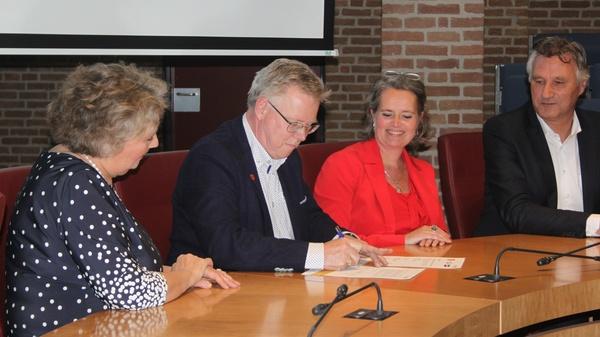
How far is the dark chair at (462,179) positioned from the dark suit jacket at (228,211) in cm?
102

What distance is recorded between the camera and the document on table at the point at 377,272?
289cm

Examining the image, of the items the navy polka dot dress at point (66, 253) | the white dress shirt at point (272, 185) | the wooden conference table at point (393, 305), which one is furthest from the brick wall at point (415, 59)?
Result: the navy polka dot dress at point (66, 253)

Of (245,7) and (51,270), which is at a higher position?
(245,7)

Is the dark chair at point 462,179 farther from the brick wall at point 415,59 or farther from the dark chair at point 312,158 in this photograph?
the brick wall at point 415,59

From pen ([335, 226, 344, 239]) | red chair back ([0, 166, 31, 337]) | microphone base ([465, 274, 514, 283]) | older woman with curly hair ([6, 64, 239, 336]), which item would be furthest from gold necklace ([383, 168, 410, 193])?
red chair back ([0, 166, 31, 337])

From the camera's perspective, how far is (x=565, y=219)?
3.77 metres

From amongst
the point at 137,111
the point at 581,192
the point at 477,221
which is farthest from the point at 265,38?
the point at 137,111

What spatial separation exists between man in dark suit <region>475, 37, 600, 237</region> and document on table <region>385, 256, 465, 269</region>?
863 millimetres

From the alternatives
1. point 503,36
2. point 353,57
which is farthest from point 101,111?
point 503,36

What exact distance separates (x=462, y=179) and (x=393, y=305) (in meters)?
1.86

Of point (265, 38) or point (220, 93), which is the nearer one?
point (265, 38)

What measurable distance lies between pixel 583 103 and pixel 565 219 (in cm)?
153

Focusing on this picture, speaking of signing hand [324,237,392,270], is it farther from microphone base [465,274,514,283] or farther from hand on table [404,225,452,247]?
hand on table [404,225,452,247]

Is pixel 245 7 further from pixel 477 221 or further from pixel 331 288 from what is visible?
pixel 331 288
